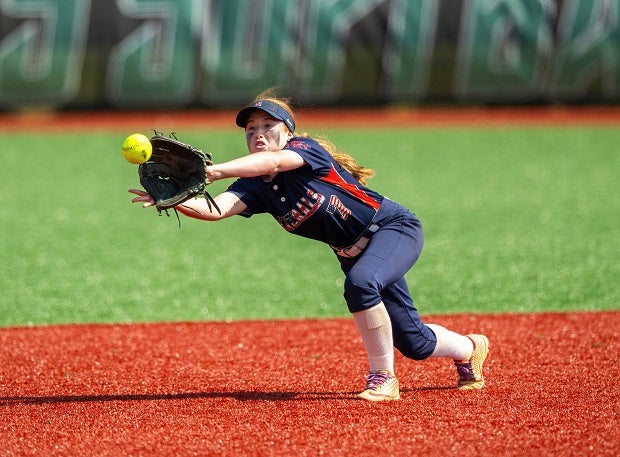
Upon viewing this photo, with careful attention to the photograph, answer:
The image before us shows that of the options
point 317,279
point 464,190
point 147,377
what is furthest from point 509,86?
point 147,377

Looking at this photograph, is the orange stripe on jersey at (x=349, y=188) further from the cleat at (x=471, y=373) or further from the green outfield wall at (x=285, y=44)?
the green outfield wall at (x=285, y=44)

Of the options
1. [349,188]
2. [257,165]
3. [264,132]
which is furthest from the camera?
[349,188]

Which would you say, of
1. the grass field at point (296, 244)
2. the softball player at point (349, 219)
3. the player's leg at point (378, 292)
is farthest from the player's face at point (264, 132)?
the grass field at point (296, 244)

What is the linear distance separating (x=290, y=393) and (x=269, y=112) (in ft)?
5.17

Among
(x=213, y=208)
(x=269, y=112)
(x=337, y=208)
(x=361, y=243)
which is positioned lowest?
(x=361, y=243)

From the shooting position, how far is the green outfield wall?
66.7ft

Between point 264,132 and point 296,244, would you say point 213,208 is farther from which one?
point 296,244

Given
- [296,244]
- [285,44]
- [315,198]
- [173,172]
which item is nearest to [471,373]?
[315,198]

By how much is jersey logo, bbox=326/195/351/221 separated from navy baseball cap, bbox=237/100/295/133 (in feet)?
1.47

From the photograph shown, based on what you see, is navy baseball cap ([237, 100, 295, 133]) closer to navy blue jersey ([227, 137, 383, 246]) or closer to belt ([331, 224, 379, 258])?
navy blue jersey ([227, 137, 383, 246])

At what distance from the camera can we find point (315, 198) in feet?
17.4

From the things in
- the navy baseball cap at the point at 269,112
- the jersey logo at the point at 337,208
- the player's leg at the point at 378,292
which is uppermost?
the navy baseball cap at the point at 269,112

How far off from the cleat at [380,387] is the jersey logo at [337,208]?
2.79ft

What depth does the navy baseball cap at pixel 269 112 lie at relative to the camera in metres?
5.27
